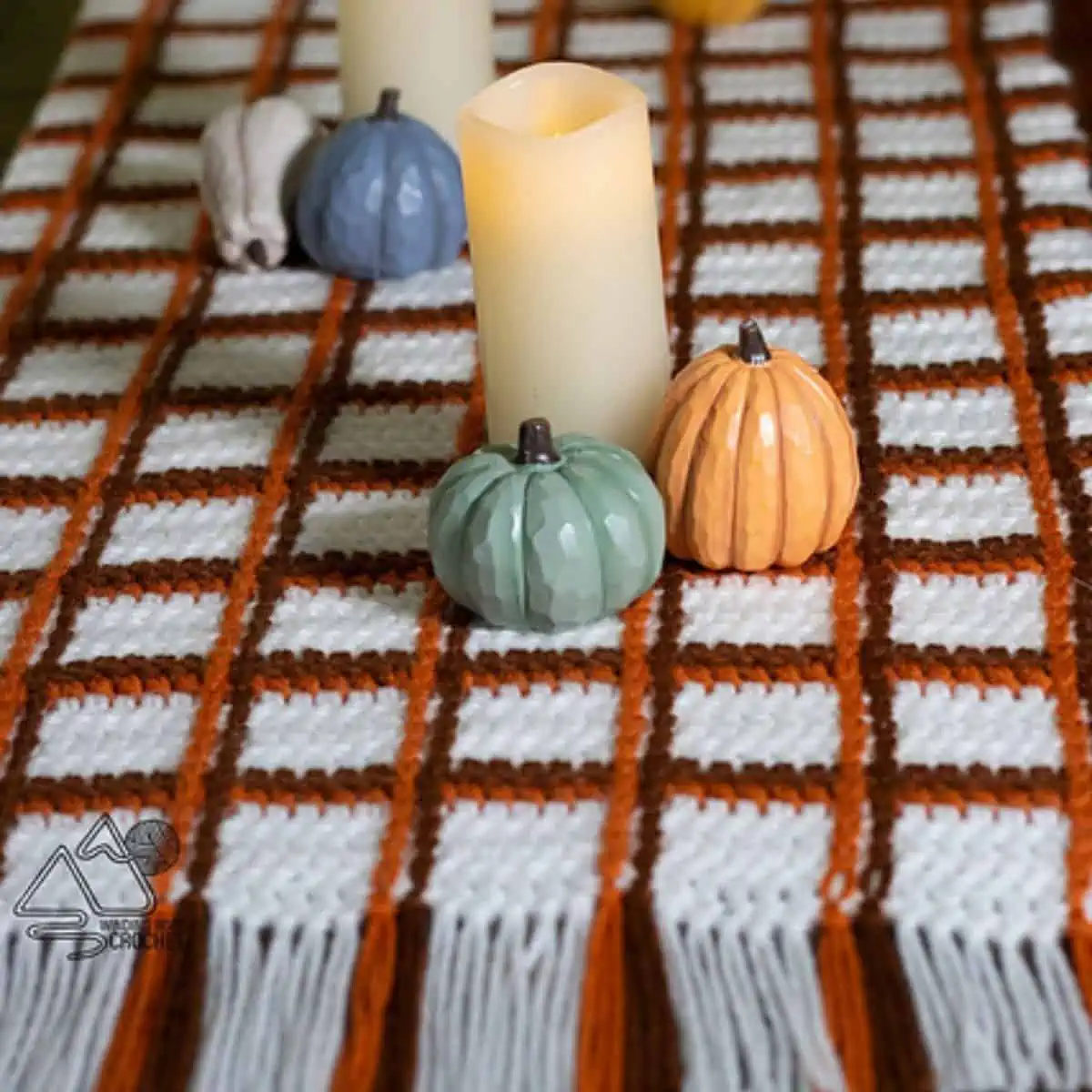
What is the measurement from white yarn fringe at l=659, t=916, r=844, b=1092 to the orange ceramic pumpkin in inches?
6.1

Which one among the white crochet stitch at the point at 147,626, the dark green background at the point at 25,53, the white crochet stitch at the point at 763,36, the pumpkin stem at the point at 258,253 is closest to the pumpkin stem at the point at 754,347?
the white crochet stitch at the point at 147,626

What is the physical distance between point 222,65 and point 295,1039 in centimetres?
73

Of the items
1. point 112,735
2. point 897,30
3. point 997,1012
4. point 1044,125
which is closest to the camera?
point 997,1012

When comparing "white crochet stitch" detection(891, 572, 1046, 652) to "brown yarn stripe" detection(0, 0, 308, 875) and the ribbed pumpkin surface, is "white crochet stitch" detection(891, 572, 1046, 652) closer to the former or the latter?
the ribbed pumpkin surface

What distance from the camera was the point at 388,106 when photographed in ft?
2.53

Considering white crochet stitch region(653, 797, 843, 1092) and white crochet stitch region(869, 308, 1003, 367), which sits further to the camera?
white crochet stitch region(869, 308, 1003, 367)

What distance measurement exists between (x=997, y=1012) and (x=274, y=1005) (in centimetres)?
21

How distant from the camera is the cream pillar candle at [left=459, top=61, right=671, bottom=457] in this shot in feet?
1.92

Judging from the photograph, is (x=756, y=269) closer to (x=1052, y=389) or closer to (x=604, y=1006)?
(x=1052, y=389)

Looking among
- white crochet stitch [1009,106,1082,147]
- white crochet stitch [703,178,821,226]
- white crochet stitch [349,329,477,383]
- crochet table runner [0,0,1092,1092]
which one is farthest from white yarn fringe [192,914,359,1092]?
white crochet stitch [1009,106,1082,147]

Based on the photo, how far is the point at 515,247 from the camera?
598 millimetres

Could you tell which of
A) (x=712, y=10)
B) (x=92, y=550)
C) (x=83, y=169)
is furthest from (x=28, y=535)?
(x=712, y=10)

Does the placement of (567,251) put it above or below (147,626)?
above

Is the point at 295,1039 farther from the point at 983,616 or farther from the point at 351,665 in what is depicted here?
the point at 983,616
